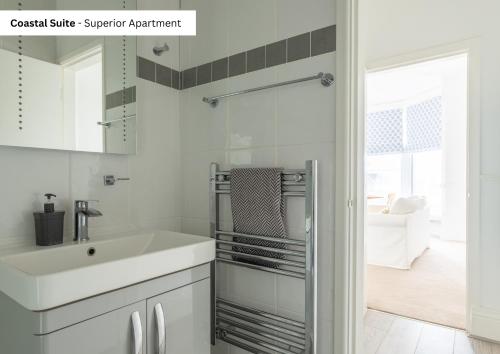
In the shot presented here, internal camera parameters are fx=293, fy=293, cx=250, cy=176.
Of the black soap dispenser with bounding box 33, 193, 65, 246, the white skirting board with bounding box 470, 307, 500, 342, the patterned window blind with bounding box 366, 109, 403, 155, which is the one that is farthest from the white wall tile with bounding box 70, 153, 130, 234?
the patterned window blind with bounding box 366, 109, 403, 155

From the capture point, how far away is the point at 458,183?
5.05m

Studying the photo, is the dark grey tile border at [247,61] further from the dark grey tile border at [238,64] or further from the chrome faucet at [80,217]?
the chrome faucet at [80,217]

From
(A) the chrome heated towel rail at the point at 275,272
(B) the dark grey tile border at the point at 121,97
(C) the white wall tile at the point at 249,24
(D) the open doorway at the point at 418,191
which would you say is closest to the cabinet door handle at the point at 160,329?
(A) the chrome heated towel rail at the point at 275,272

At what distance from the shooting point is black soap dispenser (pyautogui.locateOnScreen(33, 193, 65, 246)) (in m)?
1.07

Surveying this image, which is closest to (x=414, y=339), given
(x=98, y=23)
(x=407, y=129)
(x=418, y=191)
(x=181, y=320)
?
(x=181, y=320)

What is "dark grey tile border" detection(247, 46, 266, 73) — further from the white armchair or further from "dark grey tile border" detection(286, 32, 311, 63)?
the white armchair

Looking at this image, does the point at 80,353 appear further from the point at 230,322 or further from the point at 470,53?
the point at 470,53

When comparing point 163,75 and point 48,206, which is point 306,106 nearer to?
point 163,75

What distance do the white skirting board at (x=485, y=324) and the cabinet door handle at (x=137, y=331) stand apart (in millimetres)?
2264

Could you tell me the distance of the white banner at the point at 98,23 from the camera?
1.10 metres

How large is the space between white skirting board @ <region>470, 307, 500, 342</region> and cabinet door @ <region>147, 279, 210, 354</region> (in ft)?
6.44

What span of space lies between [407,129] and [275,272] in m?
5.70

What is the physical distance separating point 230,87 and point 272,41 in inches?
11.7

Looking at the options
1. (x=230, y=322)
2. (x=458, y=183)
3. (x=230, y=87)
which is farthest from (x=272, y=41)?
(x=458, y=183)
